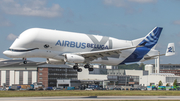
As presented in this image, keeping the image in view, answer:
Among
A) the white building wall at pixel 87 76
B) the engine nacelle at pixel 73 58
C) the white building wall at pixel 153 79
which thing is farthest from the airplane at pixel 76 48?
the white building wall at pixel 153 79

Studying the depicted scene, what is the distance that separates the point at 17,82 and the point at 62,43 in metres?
87.8

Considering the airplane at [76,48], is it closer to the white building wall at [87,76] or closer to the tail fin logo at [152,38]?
the tail fin logo at [152,38]

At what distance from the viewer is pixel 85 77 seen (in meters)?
146

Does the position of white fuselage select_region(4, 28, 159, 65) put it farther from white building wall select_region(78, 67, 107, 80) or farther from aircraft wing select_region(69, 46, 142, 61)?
white building wall select_region(78, 67, 107, 80)

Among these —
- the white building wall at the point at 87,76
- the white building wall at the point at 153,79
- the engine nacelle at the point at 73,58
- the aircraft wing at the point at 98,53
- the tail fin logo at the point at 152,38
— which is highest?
the tail fin logo at the point at 152,38

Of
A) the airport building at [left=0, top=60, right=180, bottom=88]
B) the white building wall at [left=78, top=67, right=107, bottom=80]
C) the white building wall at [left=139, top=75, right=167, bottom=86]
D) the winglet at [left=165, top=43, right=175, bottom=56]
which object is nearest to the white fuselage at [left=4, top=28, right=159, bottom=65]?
the winglet at [left=165, top=43, right=175, bottom=56]

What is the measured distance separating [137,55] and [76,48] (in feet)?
53.1

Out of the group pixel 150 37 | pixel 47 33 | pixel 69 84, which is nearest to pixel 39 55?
pixel 47 33

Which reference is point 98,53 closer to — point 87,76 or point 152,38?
point 152,38

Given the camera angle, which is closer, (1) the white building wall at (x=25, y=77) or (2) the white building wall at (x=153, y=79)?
(1) the white building wall at (x=25, y=77)

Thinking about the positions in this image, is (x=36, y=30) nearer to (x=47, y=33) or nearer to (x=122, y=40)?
(x=47, y=33)

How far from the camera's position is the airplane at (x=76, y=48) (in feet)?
159

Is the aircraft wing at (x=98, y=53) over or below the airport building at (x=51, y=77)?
over

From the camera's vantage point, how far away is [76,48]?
52531 mm
